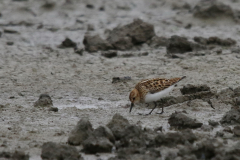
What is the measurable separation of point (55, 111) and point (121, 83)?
225 centimetres

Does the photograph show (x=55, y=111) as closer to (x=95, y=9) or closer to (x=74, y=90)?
(x=74, y=90)

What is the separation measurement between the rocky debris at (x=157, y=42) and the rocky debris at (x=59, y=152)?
23.6 ft

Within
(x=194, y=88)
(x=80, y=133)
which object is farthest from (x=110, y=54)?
(x=80, y=133)

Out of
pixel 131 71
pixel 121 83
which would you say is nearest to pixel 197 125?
pixel 121 83

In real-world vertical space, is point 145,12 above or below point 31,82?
above

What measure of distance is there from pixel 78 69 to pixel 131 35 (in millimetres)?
2312

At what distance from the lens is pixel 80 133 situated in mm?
6551

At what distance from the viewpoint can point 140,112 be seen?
28.5 feet

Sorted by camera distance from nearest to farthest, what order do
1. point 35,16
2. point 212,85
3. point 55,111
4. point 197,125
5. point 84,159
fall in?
point 84,159
point 197,125
point 55,111
point 212,85
point 35,16

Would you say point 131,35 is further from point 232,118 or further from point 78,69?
point 232,118

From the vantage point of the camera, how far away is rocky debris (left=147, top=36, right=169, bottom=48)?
507 inches

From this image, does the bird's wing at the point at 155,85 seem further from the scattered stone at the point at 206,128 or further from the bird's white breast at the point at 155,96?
the scattered stone at the point at 206,128

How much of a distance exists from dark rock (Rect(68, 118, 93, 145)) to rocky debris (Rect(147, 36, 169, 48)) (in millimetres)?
6528

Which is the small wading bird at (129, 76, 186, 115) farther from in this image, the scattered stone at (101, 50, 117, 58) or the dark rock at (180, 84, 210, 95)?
the scattered stone at (101, 50, 117, 58)
